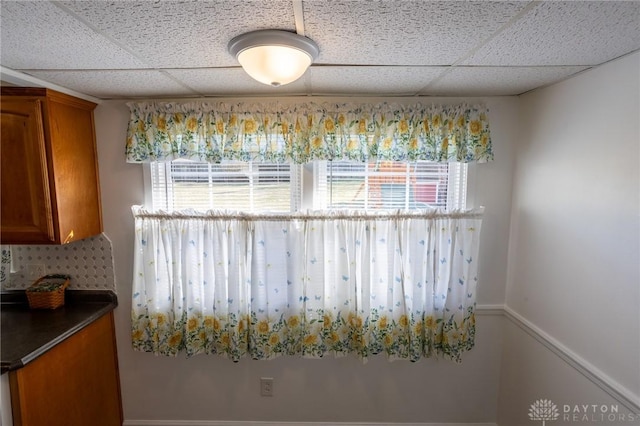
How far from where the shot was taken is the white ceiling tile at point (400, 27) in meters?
0.83

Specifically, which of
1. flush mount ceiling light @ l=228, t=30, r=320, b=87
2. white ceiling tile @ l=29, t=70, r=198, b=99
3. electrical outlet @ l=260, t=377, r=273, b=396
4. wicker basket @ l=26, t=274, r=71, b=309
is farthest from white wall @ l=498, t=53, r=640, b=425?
wicker basket @ l=26, t=274, r=71, b=309

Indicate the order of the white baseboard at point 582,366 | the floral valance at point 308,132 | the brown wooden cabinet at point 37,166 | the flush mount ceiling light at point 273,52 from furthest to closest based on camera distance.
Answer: the floral valance at point 308,132 → the brown wooden cabinet at point 37,166 → the white baseboard at point 582,366 → the flush mount ceiling light at point 273,52

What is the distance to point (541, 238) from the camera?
1.66 metres

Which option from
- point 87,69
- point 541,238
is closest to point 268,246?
point 87,69

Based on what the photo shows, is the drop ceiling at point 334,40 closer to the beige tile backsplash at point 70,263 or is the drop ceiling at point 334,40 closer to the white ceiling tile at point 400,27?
the white ceiling tile at point 400,27

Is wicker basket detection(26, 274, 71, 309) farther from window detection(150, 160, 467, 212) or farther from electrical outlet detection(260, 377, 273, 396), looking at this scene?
electrical outlet detection(260, 377, 273, 396)

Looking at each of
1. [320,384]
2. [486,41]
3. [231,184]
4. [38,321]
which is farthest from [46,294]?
[486,41]

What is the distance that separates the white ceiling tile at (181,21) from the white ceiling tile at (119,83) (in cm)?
35

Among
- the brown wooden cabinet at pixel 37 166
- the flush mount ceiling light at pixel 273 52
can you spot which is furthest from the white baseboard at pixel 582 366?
the brown wooden cabinet at pixel 37 166

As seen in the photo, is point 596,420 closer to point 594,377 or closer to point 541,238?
point 594,377

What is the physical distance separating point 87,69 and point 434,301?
2170 millimetres

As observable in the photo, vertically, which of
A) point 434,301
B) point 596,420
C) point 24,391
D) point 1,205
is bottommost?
point 596,420

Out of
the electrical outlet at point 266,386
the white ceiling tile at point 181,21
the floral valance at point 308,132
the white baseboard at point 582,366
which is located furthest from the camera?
the electrical outlet at point 266,386

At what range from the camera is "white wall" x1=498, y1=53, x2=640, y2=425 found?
1.20 metres
